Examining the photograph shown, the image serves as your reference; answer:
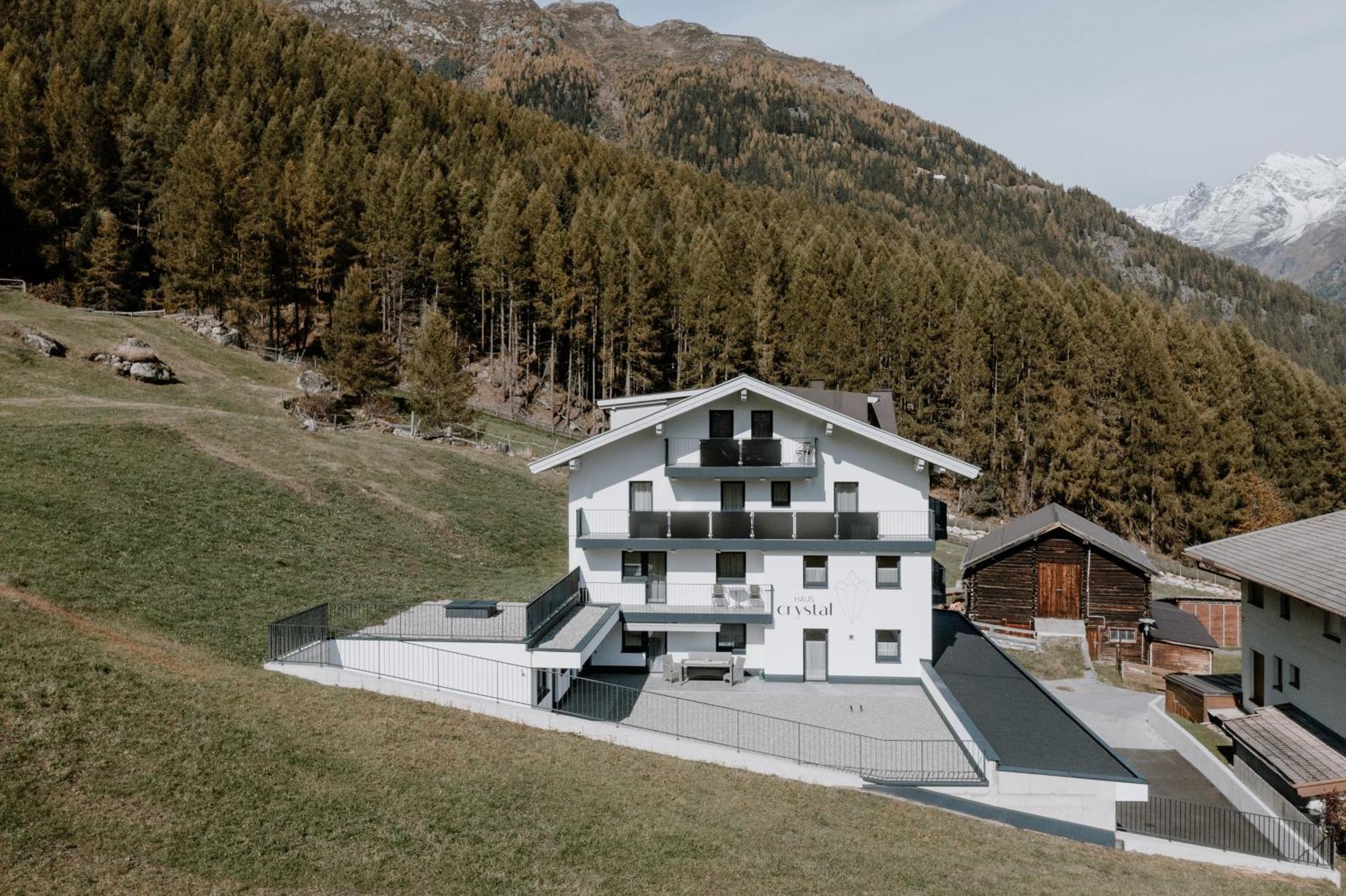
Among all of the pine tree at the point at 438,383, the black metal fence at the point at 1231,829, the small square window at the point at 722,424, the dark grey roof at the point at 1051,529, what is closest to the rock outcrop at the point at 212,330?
the pine tree at the point at 438,383

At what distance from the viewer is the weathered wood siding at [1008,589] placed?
36.7 metres

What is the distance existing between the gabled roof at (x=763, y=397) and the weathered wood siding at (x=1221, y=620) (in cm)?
2272

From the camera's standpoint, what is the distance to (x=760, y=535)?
25.1 m

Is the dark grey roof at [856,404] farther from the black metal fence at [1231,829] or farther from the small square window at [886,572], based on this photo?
the black metal fence at [1231,829]

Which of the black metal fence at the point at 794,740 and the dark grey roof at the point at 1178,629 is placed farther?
the dark grey roof at the point at 1178,629

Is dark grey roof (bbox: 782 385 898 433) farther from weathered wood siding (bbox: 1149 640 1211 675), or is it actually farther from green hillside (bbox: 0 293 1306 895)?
weathered wood siding (bbox: 1149 640 1211 675)

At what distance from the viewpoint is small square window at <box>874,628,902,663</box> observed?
25.0m

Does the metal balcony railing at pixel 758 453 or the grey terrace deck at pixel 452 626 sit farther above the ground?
the metal balcony railing at pixel 758 453

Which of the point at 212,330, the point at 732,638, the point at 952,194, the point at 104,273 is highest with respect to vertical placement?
the point at 952,194

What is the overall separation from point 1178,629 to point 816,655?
20.2 m

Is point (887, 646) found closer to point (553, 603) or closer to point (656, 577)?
point (656, 577)

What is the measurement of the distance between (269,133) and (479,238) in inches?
996

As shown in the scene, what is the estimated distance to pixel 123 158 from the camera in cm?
6862

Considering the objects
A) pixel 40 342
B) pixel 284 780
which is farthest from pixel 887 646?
pixel 40 342
